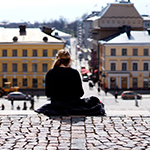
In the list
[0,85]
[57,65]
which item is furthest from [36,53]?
[57,65]

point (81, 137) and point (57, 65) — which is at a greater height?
point (57, 65)

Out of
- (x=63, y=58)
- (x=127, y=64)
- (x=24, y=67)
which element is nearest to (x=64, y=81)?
(x=63, y=58)

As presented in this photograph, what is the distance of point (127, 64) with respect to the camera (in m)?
53.0

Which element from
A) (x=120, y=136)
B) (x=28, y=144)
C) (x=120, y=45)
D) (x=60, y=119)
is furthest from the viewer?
(x=120, y=45)

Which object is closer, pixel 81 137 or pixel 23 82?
pixel 81 137

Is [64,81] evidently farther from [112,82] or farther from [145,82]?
[145,82]

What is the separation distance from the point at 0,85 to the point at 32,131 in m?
44.2

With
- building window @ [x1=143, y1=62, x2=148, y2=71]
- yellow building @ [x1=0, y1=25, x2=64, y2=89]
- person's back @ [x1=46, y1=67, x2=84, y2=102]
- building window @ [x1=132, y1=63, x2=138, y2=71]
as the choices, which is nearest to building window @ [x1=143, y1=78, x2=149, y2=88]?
building window @ [x1=143, y1=62, x2=148, y2=71]

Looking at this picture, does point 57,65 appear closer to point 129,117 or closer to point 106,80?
point 129,117

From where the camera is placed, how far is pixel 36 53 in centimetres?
5244

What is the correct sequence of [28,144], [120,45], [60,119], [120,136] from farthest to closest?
[120,45] < [60,119] < [120,136] < [28,144]

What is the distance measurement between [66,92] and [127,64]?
4210 centimetres

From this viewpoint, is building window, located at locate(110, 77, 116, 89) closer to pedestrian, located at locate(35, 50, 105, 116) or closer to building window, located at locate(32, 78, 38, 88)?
building window, located at locate(32, 78, 38, 88)

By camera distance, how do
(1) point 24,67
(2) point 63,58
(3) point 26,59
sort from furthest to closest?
(1) point 24,67, (3) point 26,59, (2) point 63,58
